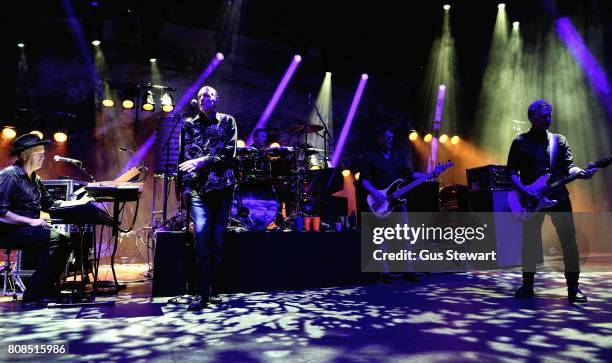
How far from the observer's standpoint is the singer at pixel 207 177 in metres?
3.52

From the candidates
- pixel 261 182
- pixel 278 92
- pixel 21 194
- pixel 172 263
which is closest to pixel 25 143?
pixel 21 194

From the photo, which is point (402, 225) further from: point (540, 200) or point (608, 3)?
point (608, 3)

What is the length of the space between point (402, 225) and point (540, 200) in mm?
1895

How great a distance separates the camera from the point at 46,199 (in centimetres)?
406

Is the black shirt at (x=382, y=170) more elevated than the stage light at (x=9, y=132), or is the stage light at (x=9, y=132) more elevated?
the stage light at (x=9, y=132)

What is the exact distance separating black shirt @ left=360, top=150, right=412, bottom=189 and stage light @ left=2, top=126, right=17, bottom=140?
325 inches

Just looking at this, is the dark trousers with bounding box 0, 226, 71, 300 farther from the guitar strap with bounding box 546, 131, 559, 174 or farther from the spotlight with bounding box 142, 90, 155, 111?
the spotlight with bounding box 142, 90, 155, 111

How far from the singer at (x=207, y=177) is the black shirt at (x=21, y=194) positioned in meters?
1.60

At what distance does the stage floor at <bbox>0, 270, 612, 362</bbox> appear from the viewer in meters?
2.10

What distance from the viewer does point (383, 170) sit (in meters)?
5.18

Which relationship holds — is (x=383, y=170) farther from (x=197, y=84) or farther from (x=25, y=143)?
(x=197, y=84)

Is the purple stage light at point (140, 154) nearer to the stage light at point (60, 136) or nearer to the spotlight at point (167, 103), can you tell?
the spotlight at point (167, 103)

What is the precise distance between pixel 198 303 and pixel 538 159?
3.40 meters

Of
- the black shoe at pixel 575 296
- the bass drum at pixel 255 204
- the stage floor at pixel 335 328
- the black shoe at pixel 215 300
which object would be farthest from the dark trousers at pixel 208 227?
the black shoe at pixel 575 296
